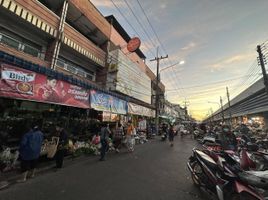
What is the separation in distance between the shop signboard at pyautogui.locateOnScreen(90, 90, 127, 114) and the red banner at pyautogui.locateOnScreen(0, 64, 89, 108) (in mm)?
1120

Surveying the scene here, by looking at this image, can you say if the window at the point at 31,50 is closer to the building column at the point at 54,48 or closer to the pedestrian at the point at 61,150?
the building column at the point at 54,48

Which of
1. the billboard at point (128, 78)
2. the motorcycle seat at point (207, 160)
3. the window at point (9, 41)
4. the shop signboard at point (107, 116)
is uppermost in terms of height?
the billboard at point (128, 78)

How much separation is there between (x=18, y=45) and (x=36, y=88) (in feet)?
17.3

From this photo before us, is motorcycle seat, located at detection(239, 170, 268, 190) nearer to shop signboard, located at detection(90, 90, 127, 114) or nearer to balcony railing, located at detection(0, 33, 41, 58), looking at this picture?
shop signboard, located at detection(90, 90, 127, 114)

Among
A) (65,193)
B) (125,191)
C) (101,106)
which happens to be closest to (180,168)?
(125,191)

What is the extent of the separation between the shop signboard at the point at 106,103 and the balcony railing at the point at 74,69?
14.4 ft

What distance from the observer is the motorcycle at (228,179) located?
3318 mm

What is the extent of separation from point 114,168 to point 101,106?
198 inches

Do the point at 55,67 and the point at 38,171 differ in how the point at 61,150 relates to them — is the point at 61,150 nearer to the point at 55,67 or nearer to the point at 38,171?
the point at 38,171

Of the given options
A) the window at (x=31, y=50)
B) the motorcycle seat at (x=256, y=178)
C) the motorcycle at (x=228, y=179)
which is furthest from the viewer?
the window at (x=31, y=50)

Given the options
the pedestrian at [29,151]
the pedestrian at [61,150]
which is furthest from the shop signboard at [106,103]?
the pedestrian at [29,151]

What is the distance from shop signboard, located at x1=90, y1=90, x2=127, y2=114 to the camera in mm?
10358

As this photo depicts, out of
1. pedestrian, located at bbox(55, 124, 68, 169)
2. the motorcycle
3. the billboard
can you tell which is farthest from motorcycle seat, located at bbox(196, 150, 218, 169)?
the billboard

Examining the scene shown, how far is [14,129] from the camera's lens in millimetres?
7250
